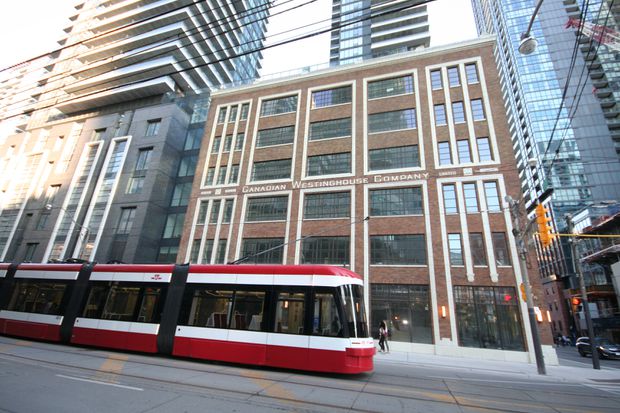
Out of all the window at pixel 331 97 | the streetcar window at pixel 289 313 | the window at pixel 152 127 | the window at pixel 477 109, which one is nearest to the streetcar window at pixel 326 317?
the streetcar window at pixel 289 313

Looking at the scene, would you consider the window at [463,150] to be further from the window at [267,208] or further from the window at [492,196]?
the window at [267,208]

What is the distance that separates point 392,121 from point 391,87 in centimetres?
390

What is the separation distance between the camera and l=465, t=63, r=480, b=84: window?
2577cm

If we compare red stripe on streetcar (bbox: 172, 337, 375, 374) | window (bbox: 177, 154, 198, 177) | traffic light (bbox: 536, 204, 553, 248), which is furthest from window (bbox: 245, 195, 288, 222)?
traffic light (bbox: 536, 204, 553, 248)

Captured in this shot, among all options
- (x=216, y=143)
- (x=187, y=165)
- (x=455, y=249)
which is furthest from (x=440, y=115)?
(x=187, y=165)

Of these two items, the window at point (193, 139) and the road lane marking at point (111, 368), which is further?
the window at point (193, 139)

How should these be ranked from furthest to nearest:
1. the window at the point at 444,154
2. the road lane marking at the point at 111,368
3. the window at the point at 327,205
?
the window at the point at 327,205 → the window at the point at 444,154 → the road lane marking at the point at 111,368

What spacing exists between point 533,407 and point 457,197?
17.3 m

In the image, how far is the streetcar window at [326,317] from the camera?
9.62 meters

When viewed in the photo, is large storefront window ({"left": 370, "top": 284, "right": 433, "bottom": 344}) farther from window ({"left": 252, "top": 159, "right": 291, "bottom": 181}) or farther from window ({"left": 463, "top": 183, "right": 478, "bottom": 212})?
window ({"left": 252, "top": 159, "right": 291, "bottom": 181})

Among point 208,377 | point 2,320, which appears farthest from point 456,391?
point 2,320

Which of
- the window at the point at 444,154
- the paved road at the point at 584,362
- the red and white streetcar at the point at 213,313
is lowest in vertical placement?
the paved road at the point at 584,362

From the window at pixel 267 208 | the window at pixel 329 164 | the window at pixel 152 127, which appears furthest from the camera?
the window at pixel 152 127

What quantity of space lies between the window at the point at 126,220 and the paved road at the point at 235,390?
25.5 metres
